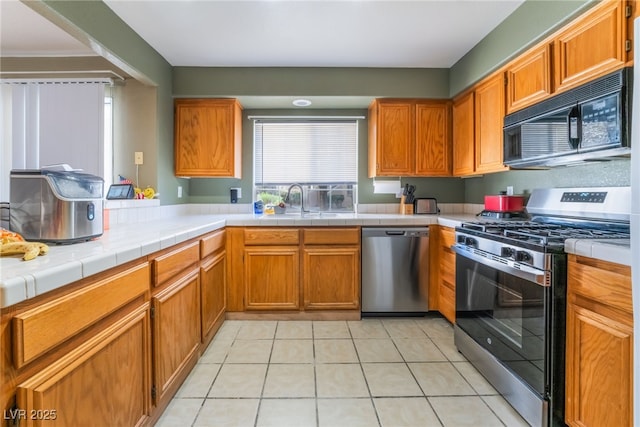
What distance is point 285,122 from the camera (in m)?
3.54

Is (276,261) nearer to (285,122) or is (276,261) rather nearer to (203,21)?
(285,122)

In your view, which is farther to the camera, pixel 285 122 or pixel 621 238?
pixel 285 122

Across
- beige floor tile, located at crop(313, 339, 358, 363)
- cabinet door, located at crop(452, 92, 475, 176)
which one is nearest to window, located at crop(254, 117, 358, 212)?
cabinet door, located at crop(452, 92, 475, 176)

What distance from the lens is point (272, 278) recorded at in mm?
2779

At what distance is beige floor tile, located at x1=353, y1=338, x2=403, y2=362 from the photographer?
2.14m

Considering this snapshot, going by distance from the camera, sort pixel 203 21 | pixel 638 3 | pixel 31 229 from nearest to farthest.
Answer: pixel 31 229 → pixel 638 3 → pixel 203 21

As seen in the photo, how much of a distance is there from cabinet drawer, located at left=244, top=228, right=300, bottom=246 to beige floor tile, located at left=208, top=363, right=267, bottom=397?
1.01 metres

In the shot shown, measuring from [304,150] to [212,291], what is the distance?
72.7 inches

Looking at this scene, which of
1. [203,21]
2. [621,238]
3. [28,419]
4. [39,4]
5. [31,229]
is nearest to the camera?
[28,419]

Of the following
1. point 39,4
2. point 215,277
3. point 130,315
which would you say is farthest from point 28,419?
point 39,4

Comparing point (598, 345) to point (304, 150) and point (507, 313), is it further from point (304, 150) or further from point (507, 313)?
point (304, 150)

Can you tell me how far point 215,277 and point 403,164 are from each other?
2.04 m

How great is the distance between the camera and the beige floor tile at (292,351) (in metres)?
2.13

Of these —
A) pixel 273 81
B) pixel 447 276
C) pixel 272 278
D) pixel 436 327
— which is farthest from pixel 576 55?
pixel 272 278
